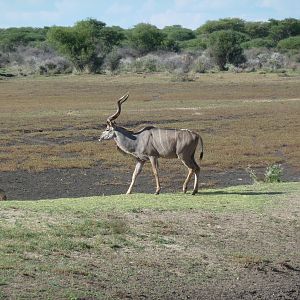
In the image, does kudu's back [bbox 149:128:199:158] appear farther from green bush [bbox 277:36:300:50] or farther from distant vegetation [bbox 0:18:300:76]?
green bush [bbox 277:36:300:50]

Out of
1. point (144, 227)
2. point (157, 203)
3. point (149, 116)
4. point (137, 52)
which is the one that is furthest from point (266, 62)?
point (144, 227)

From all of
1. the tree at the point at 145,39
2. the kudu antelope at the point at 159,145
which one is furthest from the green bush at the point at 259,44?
the kudu antelope at the point at 159,145

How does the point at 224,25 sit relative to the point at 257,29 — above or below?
above

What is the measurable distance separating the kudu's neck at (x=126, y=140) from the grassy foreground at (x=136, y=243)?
4.80ft

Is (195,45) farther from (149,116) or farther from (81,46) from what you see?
(149,116)

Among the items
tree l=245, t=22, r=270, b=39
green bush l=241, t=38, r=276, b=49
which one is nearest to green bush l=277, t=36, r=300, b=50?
green bush l=241, t=38, r=276, b=49

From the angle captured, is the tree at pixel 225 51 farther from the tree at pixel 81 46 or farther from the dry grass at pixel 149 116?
the dry grass at pixel 149 116

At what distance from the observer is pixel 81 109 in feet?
140

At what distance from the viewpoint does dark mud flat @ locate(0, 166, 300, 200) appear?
19.8 metres

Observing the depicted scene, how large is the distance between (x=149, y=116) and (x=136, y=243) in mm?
27636

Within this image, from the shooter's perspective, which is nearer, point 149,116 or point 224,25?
point 149,116

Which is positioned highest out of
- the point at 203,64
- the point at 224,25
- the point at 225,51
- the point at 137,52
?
Answer: the point at 224,25

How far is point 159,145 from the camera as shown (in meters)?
14.8

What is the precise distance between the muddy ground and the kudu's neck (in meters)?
4.15
